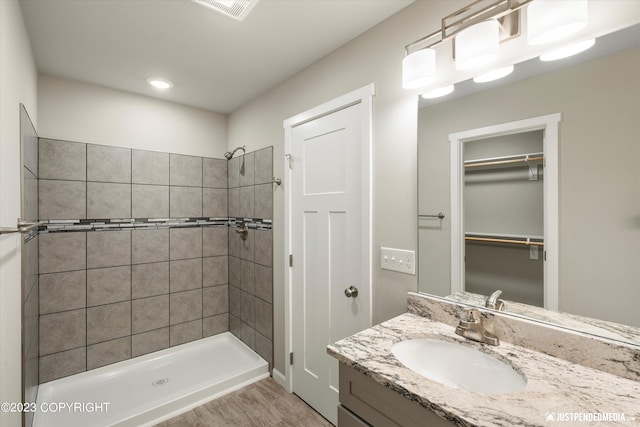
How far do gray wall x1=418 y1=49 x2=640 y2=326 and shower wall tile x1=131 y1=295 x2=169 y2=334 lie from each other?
9.73 feet

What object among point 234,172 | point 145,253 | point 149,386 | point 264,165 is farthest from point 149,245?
point 264,165

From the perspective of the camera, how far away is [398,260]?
1501mm

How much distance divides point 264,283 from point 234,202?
0.98 meters

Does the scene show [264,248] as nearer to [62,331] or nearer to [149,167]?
[149,167]

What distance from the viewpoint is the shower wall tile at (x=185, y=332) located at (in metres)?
2.77

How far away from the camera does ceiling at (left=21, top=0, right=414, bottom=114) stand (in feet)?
4.81

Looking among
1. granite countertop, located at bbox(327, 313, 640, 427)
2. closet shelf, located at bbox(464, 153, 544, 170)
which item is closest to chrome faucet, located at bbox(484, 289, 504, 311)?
granite countertop, located at bbox(327, 313, 640, 427)

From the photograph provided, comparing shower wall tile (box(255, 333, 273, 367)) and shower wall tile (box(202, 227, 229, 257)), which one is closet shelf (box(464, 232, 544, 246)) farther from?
shower wall tile (box(202, 227, 229, 257))

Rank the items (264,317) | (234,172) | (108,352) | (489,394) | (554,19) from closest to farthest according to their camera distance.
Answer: (489,394)
(554,19)
(108,352)
(264,317)
(234,172)

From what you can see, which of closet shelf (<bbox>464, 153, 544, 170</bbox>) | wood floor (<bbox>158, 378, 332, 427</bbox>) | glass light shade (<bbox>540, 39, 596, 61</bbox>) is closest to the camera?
glass light shade (<bbox>540, 39, 596, 61</bbox>)

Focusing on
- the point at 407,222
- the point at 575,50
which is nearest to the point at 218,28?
the point at 407,222

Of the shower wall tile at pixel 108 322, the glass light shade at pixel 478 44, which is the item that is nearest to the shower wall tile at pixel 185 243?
the shower wall tile at pixel 108 322

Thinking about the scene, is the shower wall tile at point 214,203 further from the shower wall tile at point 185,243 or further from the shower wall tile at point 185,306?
the shower wall tile at point 185,306

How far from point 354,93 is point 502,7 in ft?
2.58
